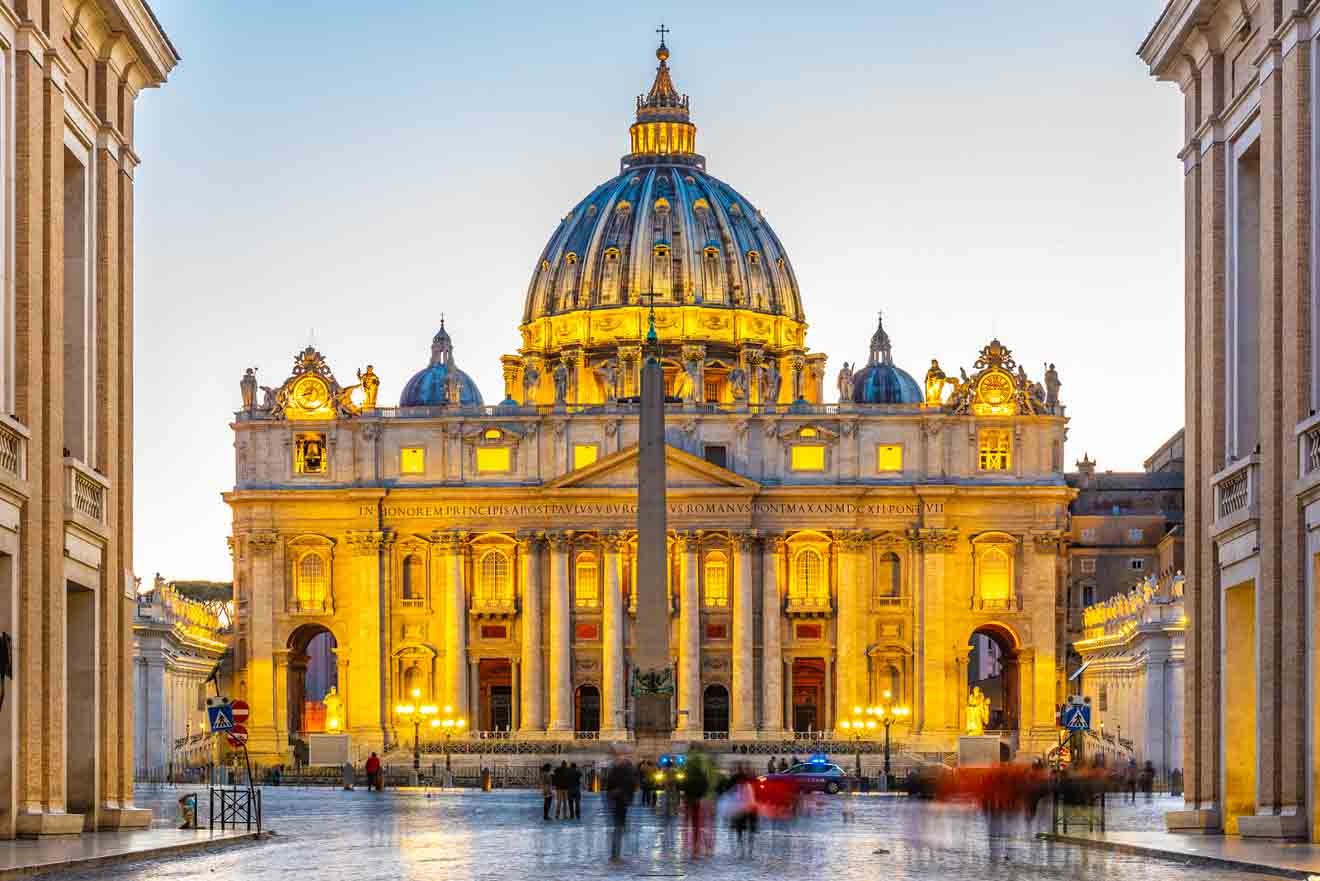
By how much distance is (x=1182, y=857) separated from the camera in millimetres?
36062

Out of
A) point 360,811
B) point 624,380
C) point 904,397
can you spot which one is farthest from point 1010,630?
point 360,811

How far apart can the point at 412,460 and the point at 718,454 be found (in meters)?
13.2

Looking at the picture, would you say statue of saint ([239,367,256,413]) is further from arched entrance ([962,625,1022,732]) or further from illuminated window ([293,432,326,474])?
arched entrance ([962,625,1022,732])

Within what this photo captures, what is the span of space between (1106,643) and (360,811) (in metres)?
53.4

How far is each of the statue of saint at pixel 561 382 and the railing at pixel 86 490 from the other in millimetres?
90782

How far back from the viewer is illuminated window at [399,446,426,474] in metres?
128

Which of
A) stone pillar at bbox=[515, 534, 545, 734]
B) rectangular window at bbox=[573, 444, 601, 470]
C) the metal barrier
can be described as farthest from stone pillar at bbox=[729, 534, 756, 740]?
the metal barrier

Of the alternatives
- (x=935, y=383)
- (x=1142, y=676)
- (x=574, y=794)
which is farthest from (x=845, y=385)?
(x=574, y=794)

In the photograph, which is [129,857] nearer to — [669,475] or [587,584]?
[669,475]

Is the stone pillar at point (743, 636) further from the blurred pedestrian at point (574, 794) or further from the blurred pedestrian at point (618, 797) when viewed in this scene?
the blurred pedestrian at point (618, 797)

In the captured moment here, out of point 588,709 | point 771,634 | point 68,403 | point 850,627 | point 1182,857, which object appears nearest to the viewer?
point 1182,857

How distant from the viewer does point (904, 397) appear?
142 m

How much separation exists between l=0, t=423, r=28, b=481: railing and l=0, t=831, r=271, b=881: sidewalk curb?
4734 mm

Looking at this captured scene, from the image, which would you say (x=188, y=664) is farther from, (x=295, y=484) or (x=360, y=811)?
(x=360, y=811)
